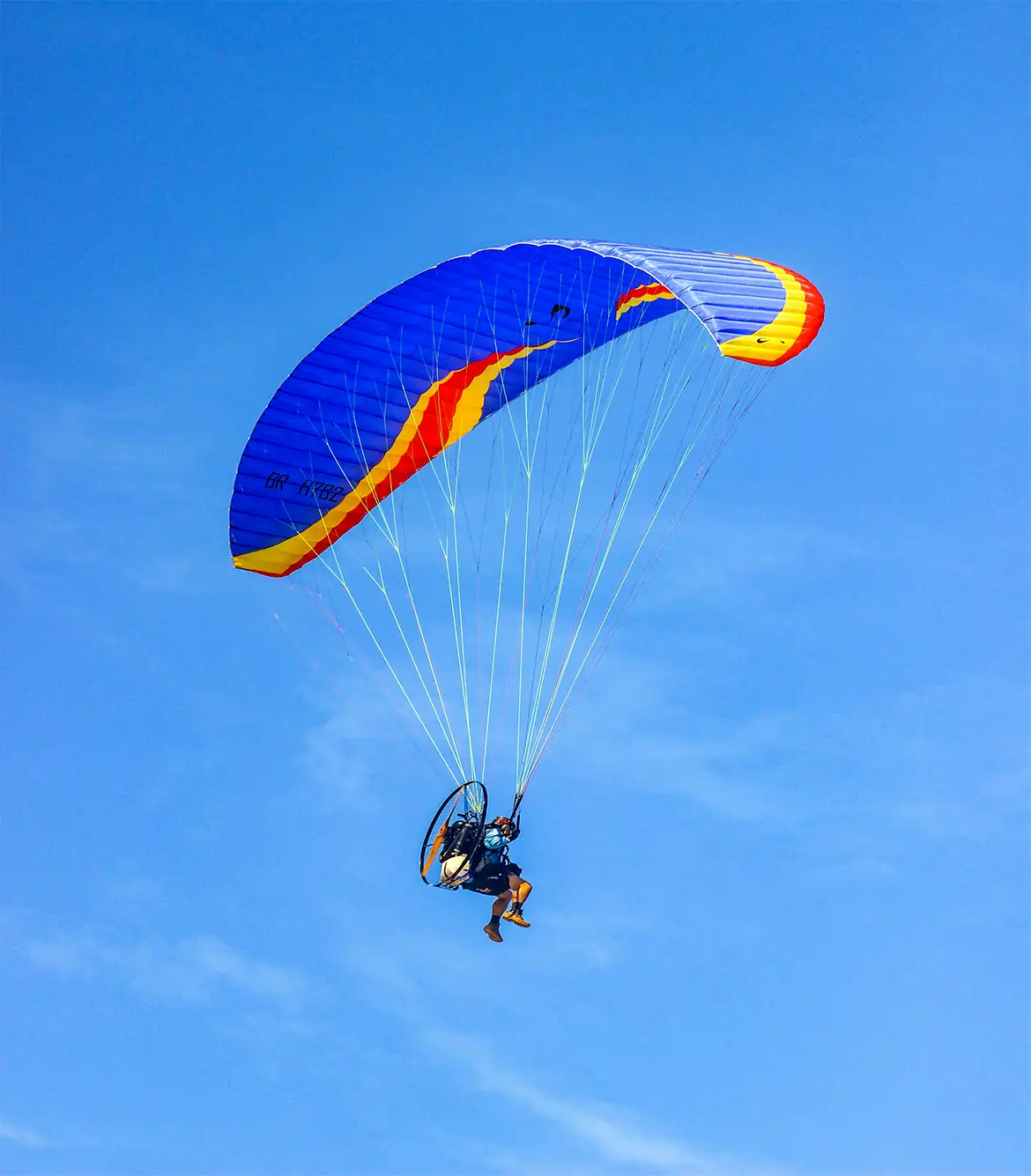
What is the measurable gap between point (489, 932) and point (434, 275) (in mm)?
6363

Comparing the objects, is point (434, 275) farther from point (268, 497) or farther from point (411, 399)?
point (268, 497)

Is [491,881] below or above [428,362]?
below

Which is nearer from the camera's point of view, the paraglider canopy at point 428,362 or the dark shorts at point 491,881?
the dark shorts at point 491,881

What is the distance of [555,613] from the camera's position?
64.8 ft

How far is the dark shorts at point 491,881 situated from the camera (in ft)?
63.1

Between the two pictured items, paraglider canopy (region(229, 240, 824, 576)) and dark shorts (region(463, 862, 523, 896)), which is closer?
dark shorts (region(463, 862, 523, 896))

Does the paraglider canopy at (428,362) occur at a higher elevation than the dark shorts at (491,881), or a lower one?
higher

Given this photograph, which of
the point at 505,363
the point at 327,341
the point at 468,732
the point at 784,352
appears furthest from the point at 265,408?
the point at 784,352

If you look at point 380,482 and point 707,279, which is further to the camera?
point 380,482

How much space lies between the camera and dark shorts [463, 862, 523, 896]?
19.2 metres

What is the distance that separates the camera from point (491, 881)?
63.3 feet

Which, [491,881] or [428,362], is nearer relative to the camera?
[491,881]

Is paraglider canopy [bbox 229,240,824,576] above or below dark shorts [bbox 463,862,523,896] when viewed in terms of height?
above

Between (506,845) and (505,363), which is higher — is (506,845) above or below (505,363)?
below
